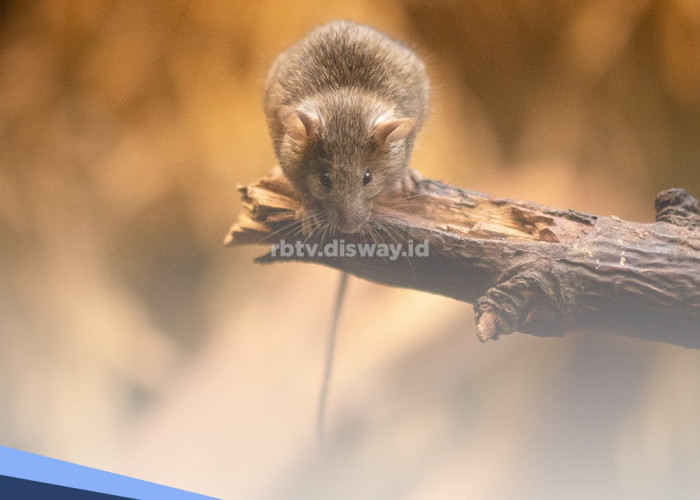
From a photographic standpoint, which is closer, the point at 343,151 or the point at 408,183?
the point at 343,151

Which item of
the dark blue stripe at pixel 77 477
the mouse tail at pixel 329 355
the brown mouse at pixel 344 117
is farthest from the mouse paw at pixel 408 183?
the dark blue stripe at pixel 77 477

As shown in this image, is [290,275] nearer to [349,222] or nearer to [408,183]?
[349,222]

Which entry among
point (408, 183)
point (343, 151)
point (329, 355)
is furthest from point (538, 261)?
point (329, 355)

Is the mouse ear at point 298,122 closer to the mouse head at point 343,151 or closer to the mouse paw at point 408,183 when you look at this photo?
the mouse head at point 343,151

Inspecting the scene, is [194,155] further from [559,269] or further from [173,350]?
[559,269]

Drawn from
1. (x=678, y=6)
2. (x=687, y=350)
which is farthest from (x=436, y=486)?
(x=678, y=6)

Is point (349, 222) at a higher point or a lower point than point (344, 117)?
lower
